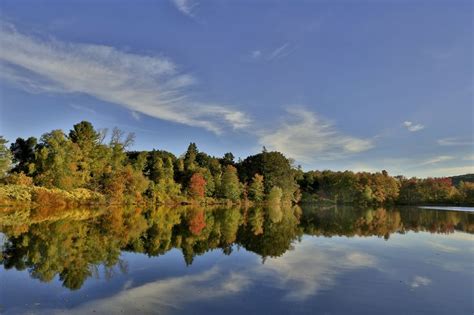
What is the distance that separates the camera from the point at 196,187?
6147 centimetres

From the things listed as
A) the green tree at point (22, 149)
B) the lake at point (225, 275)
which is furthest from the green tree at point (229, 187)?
the lake at point (225, 275)

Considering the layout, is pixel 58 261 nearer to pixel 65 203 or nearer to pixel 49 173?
pixel 65 203

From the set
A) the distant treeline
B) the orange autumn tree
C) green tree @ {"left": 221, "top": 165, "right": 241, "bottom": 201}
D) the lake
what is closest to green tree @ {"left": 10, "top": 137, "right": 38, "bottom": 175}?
the distant treeline

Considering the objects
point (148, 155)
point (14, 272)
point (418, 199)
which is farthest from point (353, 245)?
point (418, 199)

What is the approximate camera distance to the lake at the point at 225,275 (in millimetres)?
7938

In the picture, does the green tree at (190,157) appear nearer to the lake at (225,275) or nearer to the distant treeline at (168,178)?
the distant treeline at (168,178)

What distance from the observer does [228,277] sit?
10.7 meters


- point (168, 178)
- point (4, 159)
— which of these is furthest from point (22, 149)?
point (168, 178)

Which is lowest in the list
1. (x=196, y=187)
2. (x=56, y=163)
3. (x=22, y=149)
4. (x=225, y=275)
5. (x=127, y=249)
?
(x=225, y=275)

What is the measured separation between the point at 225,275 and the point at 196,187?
51.0 metres

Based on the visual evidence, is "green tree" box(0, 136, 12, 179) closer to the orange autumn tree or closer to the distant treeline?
the distant treeline

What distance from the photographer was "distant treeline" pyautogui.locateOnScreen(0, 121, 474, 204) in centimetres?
4394

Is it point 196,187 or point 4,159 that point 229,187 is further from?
point 4,159

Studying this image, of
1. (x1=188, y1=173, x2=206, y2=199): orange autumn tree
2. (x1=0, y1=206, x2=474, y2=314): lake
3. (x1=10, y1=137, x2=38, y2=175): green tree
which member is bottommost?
(x1=0, y1=206, x2=474, y2=314): lake
